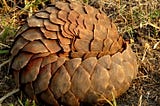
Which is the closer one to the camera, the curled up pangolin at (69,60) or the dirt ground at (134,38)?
the curled up pangolin at (69,60)

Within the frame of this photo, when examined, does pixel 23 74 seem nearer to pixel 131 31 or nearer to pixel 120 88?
pixel 120 88

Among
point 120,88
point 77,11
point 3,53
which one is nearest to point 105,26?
point 77,11

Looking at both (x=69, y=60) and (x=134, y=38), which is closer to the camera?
(x=69, y=60)

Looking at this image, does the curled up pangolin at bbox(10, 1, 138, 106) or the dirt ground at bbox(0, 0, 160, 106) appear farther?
the dirt ground at bbox(0, 0, 160, 106)
